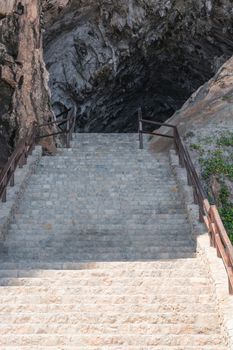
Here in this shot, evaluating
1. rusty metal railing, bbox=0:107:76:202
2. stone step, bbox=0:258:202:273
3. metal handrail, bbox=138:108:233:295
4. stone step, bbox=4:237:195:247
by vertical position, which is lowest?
rusty metal railing, bbox=0:107:76:202

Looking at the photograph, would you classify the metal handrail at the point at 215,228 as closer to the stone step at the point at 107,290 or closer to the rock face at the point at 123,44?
the stone step at the point at 107,290

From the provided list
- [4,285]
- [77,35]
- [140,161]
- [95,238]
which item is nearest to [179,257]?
[95,238]

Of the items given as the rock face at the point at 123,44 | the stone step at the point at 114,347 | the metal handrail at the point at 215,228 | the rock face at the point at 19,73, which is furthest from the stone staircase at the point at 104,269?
the rock face at the point at 123,44

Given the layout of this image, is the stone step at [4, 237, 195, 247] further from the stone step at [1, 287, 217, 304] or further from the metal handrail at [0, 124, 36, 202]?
the stone step at [1, 287, 217, 304]

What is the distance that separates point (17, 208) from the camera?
8758mm

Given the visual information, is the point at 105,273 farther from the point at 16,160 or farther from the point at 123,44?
the point at 123,44

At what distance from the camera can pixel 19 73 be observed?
1150 centimetres

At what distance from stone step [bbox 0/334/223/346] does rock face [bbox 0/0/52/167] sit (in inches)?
276

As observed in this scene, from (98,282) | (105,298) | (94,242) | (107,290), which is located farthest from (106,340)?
(94,242)

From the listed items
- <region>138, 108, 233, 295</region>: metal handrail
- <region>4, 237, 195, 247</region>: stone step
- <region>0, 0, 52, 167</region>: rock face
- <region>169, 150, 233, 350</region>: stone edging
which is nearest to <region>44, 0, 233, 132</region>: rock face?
<region>0, 0, 52, 167</region>: rock face

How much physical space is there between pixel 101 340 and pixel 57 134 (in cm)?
883

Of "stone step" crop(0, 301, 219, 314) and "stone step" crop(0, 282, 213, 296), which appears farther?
"stone step" crop(0, 282, 213, 296)

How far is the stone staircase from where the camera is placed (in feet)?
15.9

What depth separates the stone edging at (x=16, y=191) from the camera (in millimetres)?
7831
